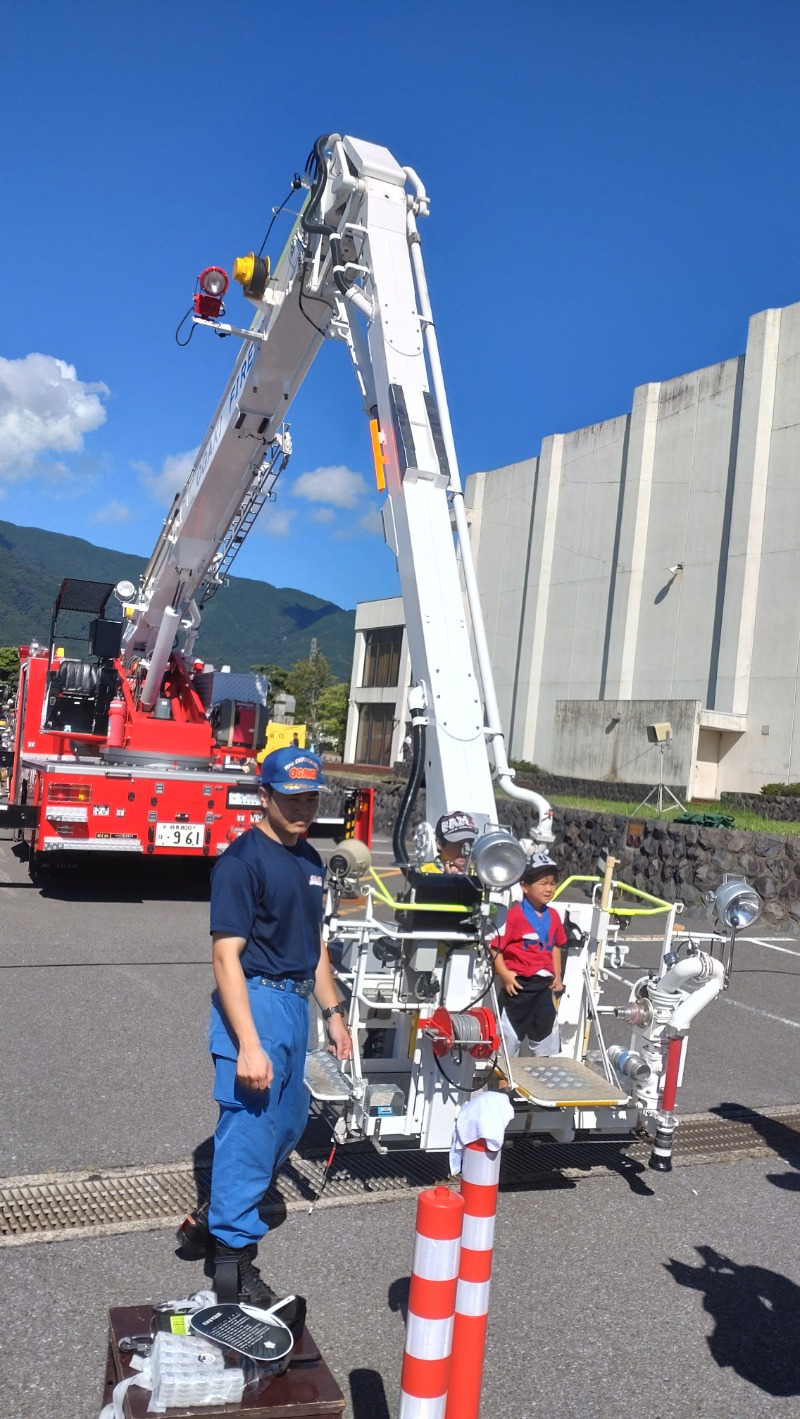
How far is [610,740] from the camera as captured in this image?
32.6 m

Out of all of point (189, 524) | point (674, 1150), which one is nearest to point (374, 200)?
point (189, 524)

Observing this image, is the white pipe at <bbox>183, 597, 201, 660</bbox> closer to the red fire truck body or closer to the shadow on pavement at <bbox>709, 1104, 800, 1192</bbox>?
the red fire truck body

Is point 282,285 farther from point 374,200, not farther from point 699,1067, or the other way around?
point 699,1067

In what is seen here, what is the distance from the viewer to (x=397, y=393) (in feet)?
Answer: 20.9

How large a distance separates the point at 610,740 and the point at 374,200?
2670 cm

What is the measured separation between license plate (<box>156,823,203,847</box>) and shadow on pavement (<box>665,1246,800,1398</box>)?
794 cm

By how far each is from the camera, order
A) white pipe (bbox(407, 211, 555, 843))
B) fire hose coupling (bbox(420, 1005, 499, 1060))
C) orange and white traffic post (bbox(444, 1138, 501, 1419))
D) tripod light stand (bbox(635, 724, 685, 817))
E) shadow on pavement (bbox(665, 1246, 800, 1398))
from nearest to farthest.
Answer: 1. orange and white traffic post (bbox(444, 1138, 501, 1419))
2. shadow on pavement (bbox(665, 1246, 800, 1398))
3. fire hose coupling (bbox(420, 1005, 499, 1060))
4. white pipe (bbox(407, 211, 555, 843))
5. tripod light stand (bbox(635, 724, 685, 817))

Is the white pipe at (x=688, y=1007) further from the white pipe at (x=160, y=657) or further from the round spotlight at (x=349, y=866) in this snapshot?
the white pipe at (x=160, y=657)

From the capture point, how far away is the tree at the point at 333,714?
201 ft

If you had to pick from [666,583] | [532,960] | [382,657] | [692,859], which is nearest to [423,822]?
[532,960]

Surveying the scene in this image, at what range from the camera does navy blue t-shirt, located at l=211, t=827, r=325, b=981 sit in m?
3.62

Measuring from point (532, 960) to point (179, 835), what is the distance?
22.7 feet

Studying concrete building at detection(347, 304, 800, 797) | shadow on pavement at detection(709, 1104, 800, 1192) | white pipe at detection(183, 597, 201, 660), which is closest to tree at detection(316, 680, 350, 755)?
concrete building at detection(347, 304, 800, 797)

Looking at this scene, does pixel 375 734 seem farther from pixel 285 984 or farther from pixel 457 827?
pixel 285 984
